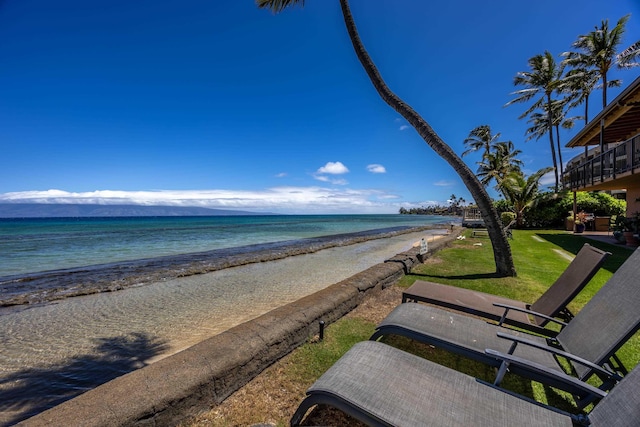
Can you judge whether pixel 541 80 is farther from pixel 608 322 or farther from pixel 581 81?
pixel 608 322

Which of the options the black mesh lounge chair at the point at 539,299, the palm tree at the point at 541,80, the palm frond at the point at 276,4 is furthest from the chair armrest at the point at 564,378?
the palm tree at the point at 541,80

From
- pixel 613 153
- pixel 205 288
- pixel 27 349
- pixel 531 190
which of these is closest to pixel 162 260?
pixel 205 288

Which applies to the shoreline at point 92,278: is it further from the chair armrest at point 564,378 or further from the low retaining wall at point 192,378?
the chair armrest at point 564,378

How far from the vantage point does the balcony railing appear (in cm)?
993

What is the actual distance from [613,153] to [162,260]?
20338 millimetres

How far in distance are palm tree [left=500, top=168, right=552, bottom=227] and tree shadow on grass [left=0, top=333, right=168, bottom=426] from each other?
26.1 m

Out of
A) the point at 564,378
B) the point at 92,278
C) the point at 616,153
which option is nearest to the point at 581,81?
the point at 616,153

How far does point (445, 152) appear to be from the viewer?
6762 mm

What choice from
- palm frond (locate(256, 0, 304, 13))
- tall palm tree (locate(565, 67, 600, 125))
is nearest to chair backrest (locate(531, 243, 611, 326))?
palm frond (locate(256, 0, 304, 13))

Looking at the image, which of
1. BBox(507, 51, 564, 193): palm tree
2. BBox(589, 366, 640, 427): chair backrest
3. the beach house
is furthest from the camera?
BBox(507, 51, 564, 193): palm tree

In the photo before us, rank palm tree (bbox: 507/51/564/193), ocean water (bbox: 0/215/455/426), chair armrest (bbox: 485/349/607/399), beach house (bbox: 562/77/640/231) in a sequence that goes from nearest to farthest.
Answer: chair armrest (bbox: 485/349/607/399) < ocean water (bbox: 0/215/455/426) < beach house (bbox: 562/77/640/231) < palm tree (bbox: 507/51/564/193)

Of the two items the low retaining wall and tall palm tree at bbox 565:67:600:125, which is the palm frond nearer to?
the low retaining wall

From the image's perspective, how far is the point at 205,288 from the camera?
8047mm

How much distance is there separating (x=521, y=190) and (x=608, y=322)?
24.7 meters
